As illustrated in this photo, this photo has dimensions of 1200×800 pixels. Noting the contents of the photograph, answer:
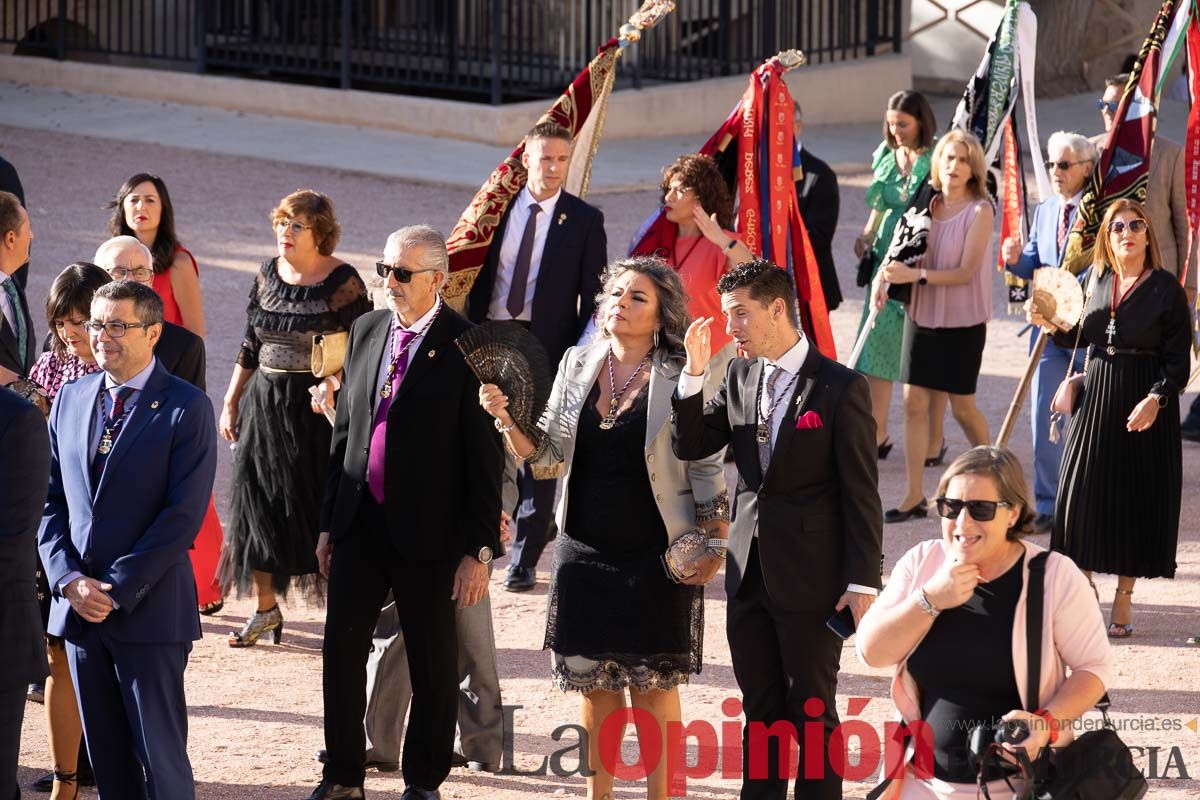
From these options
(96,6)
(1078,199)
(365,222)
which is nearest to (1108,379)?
(1078,199)

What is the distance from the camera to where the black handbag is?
13.5ft

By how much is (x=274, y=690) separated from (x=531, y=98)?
11.9 meters

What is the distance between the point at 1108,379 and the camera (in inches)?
292

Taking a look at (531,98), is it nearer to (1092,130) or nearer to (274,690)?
(1092,130)

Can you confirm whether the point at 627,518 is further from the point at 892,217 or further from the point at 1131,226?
the point at 892,217

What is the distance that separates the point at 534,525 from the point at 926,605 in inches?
154

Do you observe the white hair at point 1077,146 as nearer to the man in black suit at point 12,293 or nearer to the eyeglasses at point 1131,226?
the eyeglasses at point 1131,226

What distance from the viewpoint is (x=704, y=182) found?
7.98 m

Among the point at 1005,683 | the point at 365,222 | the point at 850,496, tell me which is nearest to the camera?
the point at 1005,683

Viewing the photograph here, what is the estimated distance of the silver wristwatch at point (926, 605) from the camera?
4280 mm

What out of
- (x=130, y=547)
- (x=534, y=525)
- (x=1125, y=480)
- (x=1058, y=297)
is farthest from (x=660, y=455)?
(x=1058, y=297)

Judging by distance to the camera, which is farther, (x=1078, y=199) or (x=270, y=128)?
(x=270, y=128)

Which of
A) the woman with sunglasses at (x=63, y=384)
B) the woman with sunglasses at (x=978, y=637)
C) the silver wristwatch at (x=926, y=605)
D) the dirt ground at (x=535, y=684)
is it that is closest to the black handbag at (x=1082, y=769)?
the woman with sunglasses at (x=978, y=637)

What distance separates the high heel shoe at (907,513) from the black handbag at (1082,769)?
4.79 metres
